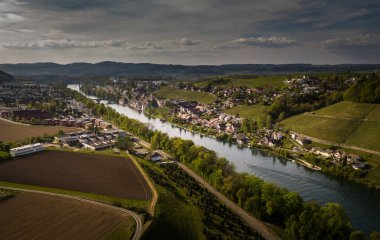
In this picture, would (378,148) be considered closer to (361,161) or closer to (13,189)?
(361,161)

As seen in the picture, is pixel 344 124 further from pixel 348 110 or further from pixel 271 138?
pixel 271 138

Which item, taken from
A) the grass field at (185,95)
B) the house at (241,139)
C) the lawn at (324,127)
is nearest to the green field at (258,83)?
the grass field at (185,95)

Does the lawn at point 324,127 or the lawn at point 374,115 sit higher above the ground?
the lawn at point 374,115

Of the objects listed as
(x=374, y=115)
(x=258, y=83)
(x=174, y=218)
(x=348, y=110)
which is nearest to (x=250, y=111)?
(x=348, y=110)

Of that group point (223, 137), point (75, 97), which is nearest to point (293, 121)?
point (223, 137)

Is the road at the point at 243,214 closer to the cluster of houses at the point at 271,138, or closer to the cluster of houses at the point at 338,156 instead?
the cluster of houses at the point at 338,156

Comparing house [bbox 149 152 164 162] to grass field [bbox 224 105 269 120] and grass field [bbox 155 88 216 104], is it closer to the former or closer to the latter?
grass field [bbox 224 105 269 120]

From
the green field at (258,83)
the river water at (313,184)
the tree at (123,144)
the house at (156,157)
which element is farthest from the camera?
the green field at (258,83)
